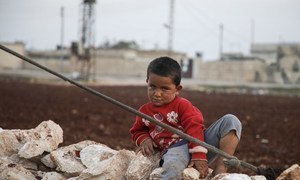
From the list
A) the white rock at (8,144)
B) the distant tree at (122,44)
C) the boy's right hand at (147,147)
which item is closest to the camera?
the boy's right hand at (147,147)

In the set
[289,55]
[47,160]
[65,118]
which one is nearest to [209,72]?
[289,55]

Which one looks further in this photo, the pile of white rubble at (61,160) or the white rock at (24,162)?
the white rock at (24,162)

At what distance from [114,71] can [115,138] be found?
46.6m

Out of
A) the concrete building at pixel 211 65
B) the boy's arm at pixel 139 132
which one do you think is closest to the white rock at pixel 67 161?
the boy's arm at pixel 139 132

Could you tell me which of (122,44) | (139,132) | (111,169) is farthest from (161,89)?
(122,44)

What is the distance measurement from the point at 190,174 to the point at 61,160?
3.94 ft

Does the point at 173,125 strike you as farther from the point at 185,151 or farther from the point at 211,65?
the point at 211,65

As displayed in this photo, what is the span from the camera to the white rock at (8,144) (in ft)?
13.1

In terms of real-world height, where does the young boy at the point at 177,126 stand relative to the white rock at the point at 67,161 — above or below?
above

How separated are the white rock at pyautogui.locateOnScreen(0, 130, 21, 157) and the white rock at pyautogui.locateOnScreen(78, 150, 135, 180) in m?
1.02

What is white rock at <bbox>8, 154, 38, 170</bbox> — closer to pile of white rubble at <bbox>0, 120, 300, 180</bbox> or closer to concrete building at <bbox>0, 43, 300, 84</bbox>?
pile of white rubble at <bbox>0, 120, 300, 180</bbox>

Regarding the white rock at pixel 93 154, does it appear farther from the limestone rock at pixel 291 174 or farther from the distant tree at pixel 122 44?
the distant tree at pixel 122 44

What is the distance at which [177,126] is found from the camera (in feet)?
11.3

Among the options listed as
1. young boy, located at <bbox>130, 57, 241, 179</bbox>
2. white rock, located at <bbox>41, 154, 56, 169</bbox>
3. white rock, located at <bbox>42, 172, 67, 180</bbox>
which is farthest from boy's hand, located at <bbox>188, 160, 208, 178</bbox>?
white rock, located at <bbox>41, 154, 56, 169</bbox>
